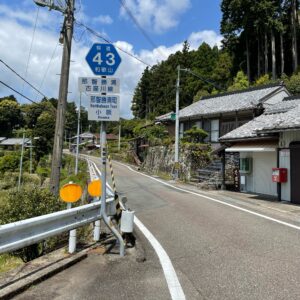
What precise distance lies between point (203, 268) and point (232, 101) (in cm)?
2725

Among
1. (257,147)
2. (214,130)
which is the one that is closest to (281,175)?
(257,147)

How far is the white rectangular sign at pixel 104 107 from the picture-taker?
6680mm

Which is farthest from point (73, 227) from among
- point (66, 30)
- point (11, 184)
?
point (11, 184)

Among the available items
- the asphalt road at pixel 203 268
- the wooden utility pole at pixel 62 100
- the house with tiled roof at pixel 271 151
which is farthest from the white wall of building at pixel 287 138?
the wooden utility pole at pixel 62 100

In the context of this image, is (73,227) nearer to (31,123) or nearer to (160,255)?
(160,255)

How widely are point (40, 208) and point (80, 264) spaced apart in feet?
7.89

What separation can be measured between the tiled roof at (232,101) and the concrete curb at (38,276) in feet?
76.9

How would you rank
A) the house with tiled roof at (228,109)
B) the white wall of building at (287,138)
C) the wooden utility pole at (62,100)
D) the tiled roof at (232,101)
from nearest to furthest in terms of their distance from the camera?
the wooden utility pole at (62,100), the white wall of building at (287,138), the house with tiled roof at (228,109), the tiled roof at (232,101)

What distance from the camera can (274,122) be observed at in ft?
51.8

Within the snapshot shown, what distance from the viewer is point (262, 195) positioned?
696 inches

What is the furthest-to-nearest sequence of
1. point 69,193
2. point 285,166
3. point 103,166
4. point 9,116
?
1. point 9,116
2. point 285,166
3. point 103,166
4. point 69,193

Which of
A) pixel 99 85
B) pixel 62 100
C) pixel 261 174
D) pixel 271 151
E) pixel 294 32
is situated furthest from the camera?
pixel 294 32

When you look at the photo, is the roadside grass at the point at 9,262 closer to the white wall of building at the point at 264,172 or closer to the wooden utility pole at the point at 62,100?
the wooden utility pole at the point at 62,100

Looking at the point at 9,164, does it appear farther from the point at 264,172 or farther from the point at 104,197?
the point at 104,197
